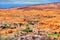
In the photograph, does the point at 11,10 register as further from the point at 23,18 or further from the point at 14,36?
the point at 14,36

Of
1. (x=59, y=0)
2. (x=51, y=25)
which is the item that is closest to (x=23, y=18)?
(x=51, y=25)

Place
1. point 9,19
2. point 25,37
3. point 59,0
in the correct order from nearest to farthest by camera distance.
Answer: point 25,37, point 9,19, point 59,0

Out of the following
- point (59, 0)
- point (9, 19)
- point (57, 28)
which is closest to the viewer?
point (57, 28)

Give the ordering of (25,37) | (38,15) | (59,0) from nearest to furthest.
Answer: (25,37)
(38,15)
(59,0)

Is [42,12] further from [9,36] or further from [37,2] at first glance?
[9,36]

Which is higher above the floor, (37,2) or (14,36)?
(37,2)

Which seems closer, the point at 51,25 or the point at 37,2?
the point at 51,25
